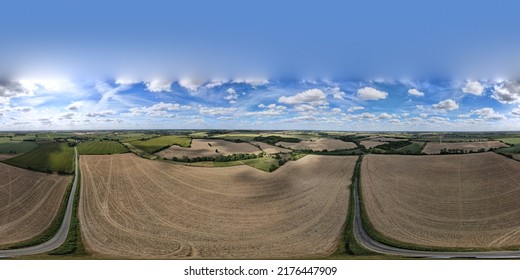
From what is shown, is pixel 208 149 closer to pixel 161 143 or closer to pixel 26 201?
pixel 161 143

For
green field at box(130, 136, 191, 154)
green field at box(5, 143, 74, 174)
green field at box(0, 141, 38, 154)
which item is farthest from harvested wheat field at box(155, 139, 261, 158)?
green field at box(0, 141, 38, 154)

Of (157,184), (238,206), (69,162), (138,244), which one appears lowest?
(138,244)

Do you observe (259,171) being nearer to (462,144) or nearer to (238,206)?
(238,206)

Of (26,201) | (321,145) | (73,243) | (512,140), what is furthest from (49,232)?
(512,140)

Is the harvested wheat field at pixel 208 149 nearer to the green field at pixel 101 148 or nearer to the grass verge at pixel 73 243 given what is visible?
the green field at pixel 101 148

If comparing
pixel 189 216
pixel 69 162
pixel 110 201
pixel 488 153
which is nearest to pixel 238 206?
pixel 189 216

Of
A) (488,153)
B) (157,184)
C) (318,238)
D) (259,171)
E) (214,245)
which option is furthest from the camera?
(488,153)

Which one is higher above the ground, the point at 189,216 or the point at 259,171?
→ the point at 259,171
